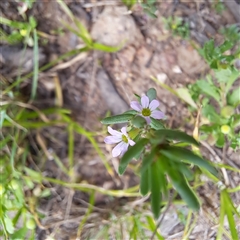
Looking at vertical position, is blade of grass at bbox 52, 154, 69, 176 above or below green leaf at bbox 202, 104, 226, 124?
above

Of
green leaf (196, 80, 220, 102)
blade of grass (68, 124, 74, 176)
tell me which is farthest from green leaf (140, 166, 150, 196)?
blade of grass (68, 124, 74, 176)

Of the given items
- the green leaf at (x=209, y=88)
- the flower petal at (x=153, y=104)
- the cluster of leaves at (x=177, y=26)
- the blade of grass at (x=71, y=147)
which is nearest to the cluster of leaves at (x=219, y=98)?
the green leaf at (x=209, y=88)

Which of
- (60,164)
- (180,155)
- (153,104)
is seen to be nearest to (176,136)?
(180,155)

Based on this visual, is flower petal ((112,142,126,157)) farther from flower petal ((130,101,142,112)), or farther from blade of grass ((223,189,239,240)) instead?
blade of grass ((223,189,239,240))

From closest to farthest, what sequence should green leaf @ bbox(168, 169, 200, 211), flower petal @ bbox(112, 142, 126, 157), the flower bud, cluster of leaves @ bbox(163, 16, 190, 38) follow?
green leaf @ bbox(168, 169, 200, 211) → flower petal @ bbox(112, 142, 126, 157) → the flower bud → cluster of leaves @ bbox(163, 16, 190, 38)

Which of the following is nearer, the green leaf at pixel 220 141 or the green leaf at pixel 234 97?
the green leaf at pixel 220 141

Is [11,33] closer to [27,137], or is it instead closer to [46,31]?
[46,31]

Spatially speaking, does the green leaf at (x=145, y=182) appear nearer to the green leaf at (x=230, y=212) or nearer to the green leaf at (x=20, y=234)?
the green leaf at (x=230, y=212)
